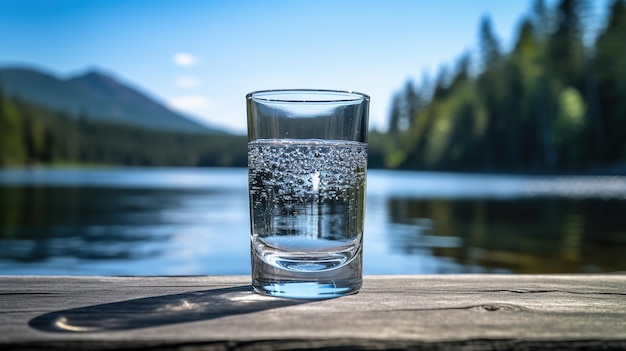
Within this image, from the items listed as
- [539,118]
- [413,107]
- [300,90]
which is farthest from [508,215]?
[413,107]

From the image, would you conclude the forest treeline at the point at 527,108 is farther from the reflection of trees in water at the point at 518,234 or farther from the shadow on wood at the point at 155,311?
the shadow on wood at the point at 155,311

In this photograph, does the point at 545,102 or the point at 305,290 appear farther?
the point at 545,102

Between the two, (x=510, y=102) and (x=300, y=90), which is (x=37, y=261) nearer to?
Result: (x=300, y=90)

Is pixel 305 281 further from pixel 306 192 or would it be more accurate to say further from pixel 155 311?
pixel 155 311

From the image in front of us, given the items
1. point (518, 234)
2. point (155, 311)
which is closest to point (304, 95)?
point (155, 311)

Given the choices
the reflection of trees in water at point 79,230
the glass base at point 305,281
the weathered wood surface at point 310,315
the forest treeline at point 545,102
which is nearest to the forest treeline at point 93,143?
the forest treeline at point 545,102

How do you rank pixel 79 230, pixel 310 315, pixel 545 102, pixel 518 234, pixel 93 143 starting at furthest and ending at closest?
pixel 93 143, pixel 545 102, pixel 79 230, pixel 518 234, pixel 310 315

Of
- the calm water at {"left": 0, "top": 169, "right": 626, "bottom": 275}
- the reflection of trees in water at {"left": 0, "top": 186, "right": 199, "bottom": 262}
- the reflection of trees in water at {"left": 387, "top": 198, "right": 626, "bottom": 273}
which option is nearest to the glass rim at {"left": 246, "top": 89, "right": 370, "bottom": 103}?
the calm water at {"left": 0, "top": 169, "right": 626, "bottom": 275}
